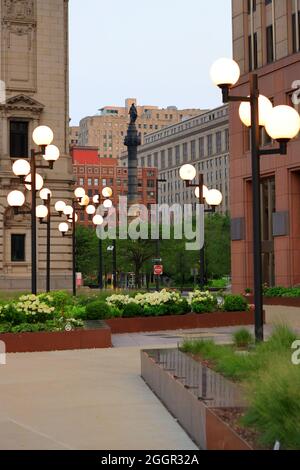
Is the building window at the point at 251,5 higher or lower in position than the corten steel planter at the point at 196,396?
higher

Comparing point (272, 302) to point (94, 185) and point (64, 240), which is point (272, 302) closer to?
point (64, 240)

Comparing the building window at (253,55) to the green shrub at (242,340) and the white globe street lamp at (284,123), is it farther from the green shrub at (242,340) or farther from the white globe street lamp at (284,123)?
the green shrub at (242,340)

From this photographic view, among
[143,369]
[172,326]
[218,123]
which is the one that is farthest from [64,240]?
[218,123]

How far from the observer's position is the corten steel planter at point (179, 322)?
23.5 m

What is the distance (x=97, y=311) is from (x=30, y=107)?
3549 centimetres

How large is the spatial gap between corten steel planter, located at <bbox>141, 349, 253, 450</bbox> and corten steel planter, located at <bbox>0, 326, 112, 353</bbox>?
5.73 meters

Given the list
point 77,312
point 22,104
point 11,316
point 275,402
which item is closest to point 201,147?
point 22,104

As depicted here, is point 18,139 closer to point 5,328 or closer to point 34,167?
point 34,167

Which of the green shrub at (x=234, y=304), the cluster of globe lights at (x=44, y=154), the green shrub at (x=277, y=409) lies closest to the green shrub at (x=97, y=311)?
the cluster of globe lights at (x=44, y=154)

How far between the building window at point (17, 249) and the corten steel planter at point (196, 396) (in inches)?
1682

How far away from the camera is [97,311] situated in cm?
2302

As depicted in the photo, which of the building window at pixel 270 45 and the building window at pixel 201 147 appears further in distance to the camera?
the building window at pixel 201 147

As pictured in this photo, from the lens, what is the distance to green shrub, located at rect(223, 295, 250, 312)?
2556 cm
